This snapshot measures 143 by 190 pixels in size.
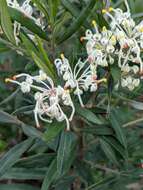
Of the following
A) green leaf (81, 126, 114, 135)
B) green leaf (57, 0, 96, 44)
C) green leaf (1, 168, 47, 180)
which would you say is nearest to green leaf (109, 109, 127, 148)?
green leaf (81, 126, 114, 135)

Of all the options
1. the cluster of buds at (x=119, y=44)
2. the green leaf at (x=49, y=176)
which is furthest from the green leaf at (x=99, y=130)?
the cluster of buds at (x=119, y=44)

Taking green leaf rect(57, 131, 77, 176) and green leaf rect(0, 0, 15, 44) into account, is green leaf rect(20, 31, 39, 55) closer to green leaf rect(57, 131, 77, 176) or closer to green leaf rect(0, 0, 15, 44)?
green leaf rect(0, 0, 15, 44)

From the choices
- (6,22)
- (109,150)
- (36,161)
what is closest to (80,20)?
(6,22)

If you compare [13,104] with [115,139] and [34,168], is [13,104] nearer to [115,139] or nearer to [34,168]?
[34,168]

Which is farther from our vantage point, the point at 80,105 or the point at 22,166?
the point at 22,166

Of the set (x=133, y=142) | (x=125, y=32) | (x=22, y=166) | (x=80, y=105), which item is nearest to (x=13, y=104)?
(x=22, y=166)

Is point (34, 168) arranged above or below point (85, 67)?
below

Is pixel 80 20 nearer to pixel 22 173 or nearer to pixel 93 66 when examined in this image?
pixel 93 66
